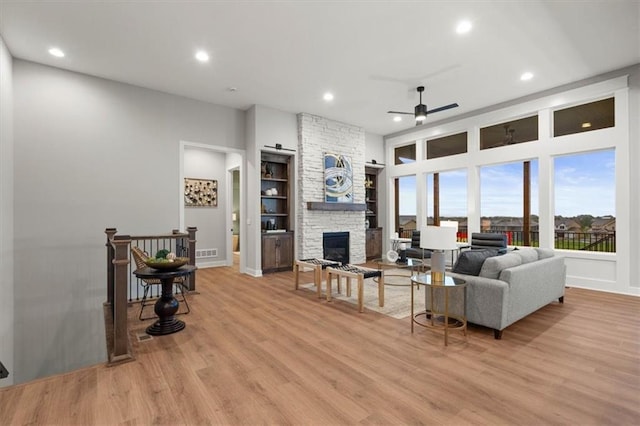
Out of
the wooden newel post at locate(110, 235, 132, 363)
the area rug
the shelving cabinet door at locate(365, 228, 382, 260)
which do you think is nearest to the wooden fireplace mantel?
the shelving cabinet door at locate(365, 228, 382, 260)

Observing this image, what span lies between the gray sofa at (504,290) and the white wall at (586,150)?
2277 millimetres

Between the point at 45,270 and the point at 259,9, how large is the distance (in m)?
4.74

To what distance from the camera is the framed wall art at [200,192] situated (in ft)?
23.9

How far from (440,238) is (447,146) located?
16.8 ft

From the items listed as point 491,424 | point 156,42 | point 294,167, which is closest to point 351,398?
point 491,424

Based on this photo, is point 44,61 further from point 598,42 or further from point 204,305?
point 598,42

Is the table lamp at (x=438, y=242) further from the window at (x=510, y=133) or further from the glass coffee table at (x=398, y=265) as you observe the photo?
the window at (x=510, y=133)

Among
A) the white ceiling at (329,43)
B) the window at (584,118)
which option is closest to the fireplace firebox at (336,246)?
the white ceiling at (329,43)

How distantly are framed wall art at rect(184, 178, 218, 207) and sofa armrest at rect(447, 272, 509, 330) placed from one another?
6090 millimetres

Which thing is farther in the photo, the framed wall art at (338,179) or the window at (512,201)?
the framed wall art at (338,179)

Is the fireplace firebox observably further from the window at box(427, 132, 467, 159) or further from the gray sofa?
the gray sofa

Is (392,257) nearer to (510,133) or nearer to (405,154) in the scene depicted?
(510,133)

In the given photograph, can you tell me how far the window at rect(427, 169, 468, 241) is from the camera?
290 inches

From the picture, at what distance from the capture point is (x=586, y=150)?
520cm
